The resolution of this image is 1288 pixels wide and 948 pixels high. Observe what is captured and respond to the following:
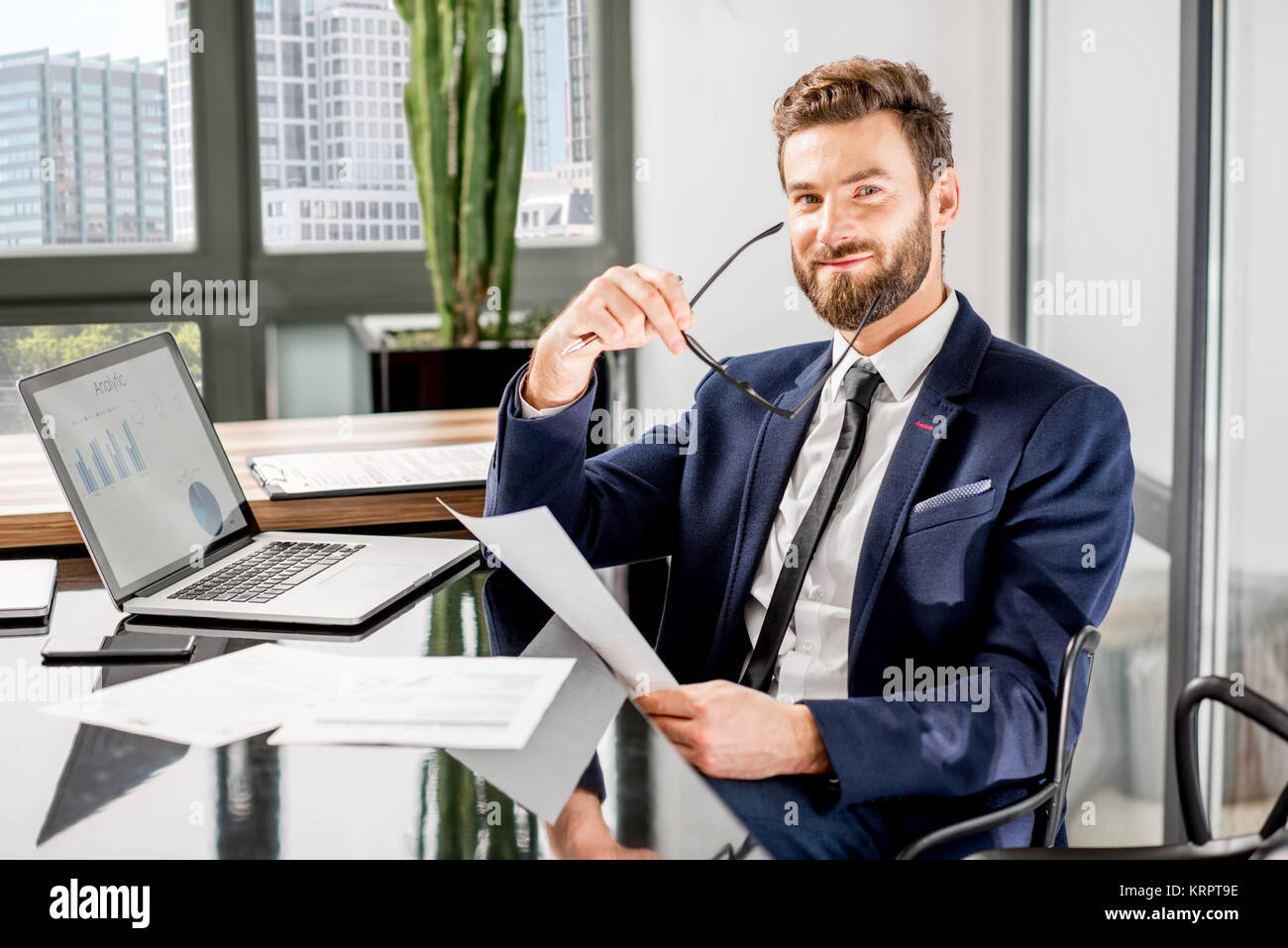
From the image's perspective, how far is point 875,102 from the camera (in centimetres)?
153

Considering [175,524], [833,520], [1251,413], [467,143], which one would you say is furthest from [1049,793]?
[467,143]

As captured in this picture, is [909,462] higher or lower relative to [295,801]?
higher

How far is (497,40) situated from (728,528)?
245 centimetres

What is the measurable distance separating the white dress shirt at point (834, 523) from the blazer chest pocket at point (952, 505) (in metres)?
0.08

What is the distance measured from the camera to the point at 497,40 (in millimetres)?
3547

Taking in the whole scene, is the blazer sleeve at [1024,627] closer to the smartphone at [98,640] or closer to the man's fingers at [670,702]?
the man's fingers at [670,702]

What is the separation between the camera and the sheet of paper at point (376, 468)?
172cm

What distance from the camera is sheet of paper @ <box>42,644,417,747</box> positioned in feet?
3.11

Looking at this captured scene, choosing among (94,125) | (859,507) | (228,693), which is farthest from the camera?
(94,125)

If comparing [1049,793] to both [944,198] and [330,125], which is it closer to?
[944,198]

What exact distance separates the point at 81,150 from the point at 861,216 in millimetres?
3062

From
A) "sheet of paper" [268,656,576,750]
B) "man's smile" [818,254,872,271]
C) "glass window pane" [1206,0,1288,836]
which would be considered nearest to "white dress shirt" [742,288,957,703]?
"man's smile" [818,254,872,271]

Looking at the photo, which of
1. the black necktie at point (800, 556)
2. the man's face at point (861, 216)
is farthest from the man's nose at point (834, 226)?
the black necktie at point (800, 556)
